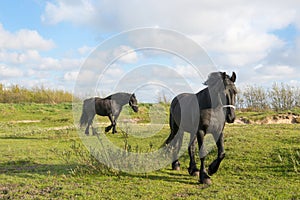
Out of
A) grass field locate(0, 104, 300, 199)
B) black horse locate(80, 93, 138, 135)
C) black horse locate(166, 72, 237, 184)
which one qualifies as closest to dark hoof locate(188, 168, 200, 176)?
black horse locate(166, 72, 237, 184)

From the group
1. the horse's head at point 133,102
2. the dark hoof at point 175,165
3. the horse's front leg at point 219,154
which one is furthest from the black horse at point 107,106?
the horse's front leg at point 219,154

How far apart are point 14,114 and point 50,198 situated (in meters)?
24.6

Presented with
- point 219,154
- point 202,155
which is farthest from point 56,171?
point 219,154

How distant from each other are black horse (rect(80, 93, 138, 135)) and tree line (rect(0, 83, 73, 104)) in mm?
26861

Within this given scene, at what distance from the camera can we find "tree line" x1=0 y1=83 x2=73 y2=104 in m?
41.8

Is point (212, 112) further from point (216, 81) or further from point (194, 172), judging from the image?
point (194, 172)

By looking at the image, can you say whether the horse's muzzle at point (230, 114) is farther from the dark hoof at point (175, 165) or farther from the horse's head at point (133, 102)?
the horse's head at point (133, 102)

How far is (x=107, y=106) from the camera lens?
52.5ft

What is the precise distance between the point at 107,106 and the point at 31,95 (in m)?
29.8

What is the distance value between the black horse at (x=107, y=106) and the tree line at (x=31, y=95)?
26.9 metres

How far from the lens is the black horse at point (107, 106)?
624 inches

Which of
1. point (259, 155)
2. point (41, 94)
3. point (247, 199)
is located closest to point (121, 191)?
point (247, 199)

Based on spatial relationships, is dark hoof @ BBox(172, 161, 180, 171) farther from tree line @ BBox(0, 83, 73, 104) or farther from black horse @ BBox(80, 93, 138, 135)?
tree line @ BBox(0, 83, 73, 104)

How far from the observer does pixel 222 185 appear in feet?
20.2
